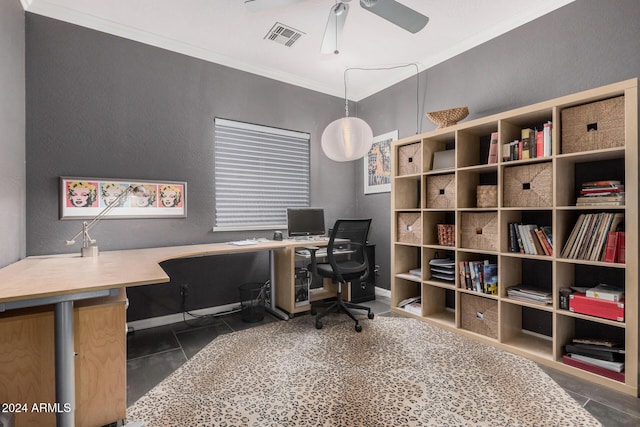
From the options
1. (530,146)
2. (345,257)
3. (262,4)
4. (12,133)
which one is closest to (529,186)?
(530,146)

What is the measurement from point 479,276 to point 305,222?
1.90 m

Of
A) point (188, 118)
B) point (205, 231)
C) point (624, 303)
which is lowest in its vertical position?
point (624, 303)

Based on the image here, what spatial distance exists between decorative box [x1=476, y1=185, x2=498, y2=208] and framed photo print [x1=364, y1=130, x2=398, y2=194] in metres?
1.30

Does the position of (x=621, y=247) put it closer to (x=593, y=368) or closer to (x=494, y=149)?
(x=593, y=368)

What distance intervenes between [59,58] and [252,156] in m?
1.84

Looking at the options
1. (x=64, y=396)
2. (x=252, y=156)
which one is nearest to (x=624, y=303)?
(x=64, y=396)

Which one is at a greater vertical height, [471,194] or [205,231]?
[471,194]

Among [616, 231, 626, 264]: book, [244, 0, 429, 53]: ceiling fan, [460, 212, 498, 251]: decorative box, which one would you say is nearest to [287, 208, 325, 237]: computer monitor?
[460, 212, 498, 251]: decorative box

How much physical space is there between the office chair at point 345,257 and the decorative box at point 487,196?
99cm

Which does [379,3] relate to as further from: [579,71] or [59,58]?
[59,58]

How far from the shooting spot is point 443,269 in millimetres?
3016

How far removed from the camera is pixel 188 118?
3.20 meters

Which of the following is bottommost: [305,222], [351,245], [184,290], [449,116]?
[184,290]

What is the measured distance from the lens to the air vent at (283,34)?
287 centimetres
